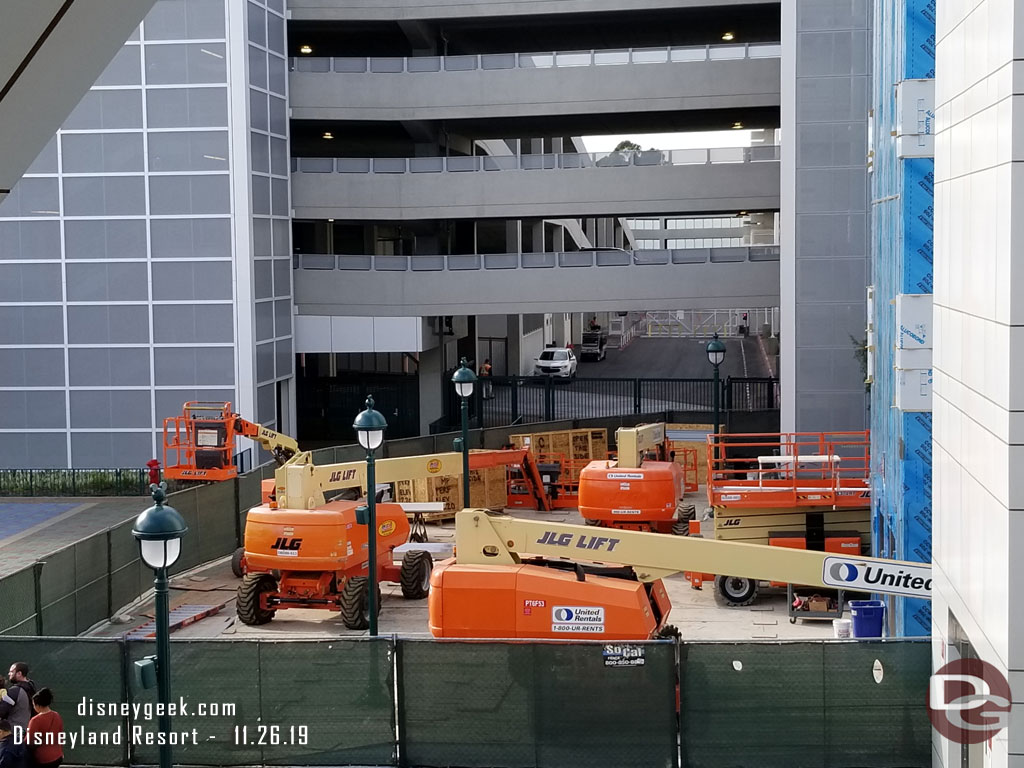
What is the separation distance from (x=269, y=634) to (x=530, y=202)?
21.6 metres

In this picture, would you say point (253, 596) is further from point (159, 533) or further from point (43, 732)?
point (159, 533)

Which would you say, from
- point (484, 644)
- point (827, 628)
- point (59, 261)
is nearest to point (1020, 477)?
point (484, 644)

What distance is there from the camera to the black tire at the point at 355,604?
64.3 feet

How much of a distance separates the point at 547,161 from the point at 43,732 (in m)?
29.7

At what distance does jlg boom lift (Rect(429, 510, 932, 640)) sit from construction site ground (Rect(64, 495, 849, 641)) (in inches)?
135

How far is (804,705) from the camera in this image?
42.5 ft

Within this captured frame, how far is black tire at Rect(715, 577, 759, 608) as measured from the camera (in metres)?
20.7

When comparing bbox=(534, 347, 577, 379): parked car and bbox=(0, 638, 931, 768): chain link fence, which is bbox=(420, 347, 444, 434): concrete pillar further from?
bbox=(0, 638, 931, 768): chain link fence

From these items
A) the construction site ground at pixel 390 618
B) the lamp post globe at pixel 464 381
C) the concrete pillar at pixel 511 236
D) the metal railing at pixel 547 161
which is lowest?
the construction site ground at pixel 390 618

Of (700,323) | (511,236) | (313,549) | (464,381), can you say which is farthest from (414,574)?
(700,323)

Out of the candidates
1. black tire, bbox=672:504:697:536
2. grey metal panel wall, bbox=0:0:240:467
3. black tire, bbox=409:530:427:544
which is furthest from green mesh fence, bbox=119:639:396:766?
grey metal panel wall, bbox=0:0:240:467

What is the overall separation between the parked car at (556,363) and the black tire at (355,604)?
1522 inches

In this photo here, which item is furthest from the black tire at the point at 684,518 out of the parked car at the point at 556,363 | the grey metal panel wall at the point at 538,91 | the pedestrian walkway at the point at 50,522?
the parked car at the point at 556,363

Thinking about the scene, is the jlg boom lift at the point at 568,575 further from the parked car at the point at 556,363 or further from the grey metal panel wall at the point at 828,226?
the parked car at the point at 556,363
